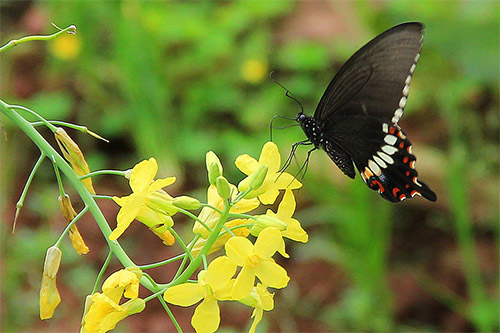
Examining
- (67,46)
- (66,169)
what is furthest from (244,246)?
(67,46)

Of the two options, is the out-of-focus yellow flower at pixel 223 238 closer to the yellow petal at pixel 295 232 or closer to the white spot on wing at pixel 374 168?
the yellow petal at pixel 295 232

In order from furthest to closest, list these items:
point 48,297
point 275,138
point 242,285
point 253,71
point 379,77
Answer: point 253,71 < point 275,138 < point 379,77 < point 48,297 < point 242,285

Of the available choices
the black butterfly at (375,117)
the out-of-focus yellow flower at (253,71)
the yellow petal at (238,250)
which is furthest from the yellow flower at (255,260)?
the out-of-focus yellow flower at (253,71)

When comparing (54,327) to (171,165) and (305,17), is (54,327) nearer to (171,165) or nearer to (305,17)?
(171,165)

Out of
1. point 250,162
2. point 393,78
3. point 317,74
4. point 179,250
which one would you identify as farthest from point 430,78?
point 250,162

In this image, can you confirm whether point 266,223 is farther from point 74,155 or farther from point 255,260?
point 74,155

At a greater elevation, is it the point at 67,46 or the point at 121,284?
the point at 121,284

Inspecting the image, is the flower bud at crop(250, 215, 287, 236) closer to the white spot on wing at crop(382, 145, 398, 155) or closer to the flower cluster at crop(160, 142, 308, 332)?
the flower cluster at crop(160, 142, 308, 332)
